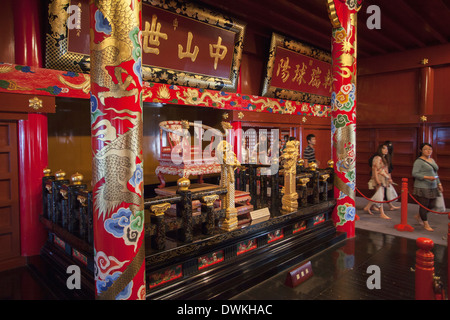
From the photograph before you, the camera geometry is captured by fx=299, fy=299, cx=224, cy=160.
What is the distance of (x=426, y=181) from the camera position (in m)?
4.27

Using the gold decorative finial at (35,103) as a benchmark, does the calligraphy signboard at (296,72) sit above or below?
above

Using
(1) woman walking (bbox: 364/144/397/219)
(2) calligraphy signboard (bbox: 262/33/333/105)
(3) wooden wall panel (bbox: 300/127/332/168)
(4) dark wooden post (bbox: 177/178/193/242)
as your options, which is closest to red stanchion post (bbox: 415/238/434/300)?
(4) dark wooden post (bbox: 177/178/193/242)

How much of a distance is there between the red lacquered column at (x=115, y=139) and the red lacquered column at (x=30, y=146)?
5.06 feet

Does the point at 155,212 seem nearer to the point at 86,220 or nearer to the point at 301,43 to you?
the point at 86,220

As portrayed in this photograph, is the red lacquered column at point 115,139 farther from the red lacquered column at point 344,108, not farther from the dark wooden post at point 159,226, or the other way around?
the red lacquered column at point 344,108

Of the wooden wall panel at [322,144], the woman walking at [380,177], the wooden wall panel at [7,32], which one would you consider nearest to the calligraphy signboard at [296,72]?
the wooden wall panel at [322,144]

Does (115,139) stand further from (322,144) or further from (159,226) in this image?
(322,144)

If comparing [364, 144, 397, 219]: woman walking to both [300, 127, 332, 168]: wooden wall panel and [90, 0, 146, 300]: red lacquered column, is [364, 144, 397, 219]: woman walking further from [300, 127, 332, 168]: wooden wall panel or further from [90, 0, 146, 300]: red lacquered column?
[90, 0, 146, 300]: red lacquered column

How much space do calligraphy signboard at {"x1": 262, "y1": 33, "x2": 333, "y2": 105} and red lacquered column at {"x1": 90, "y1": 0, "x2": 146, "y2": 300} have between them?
364 centimetres

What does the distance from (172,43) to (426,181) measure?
3.99 m

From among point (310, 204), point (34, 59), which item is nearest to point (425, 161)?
point (310, 204)

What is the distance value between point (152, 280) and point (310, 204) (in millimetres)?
2294

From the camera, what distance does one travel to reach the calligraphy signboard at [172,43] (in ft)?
9.61

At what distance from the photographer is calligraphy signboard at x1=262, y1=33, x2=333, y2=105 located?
5102 mm
